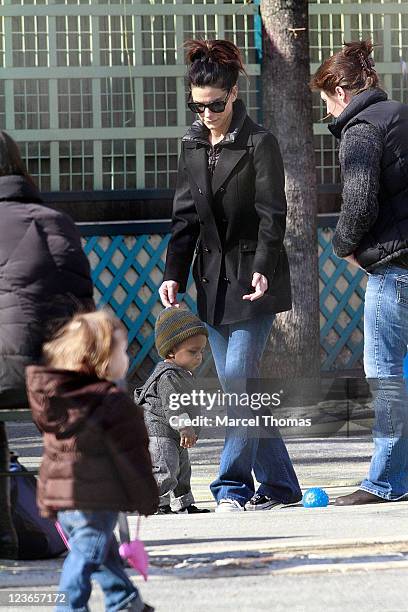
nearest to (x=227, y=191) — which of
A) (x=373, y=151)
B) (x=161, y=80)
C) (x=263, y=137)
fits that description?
(x=263, y=137)

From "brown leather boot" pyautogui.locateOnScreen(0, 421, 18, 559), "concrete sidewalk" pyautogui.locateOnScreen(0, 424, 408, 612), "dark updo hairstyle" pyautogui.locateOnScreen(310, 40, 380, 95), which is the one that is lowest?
"concrete sidewalk" pyautogui.locateOnScreen(0, 424, 408, 612)

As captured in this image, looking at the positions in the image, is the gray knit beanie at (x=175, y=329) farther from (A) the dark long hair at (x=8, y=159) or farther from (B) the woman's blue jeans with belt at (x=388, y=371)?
(A) the dark long hair at (x=8, y=159)

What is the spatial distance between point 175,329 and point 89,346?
2538 mm

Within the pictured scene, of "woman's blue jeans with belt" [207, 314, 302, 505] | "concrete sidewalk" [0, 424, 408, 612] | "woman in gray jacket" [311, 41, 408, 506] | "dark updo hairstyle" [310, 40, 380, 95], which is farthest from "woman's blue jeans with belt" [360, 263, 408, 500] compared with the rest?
"dark updo hairstyle" [310, 40, 380, 95]

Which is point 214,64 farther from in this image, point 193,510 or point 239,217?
point 193,510

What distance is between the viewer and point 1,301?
4547 mm

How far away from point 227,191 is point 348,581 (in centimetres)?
218

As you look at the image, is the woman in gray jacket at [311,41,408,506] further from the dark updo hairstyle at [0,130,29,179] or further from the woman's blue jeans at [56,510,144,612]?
the woman's blue jeans at [56,510,144,612]

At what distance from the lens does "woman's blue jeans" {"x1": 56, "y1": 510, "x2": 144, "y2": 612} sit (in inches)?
155

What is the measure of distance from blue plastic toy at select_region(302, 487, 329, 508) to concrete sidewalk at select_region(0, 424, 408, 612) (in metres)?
0.12

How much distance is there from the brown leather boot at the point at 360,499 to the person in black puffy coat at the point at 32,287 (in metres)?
2.05

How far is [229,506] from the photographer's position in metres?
6.24

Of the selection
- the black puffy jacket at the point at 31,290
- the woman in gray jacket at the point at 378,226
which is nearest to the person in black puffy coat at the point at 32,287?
the black puffy jacket at the point at 31,290

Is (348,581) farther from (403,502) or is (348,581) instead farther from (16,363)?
(403,502)
